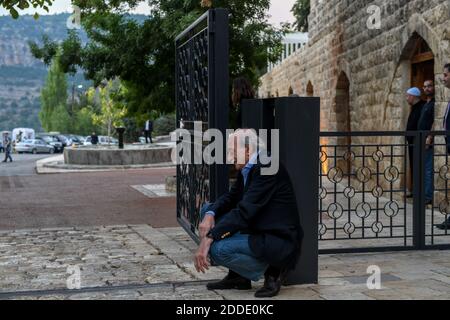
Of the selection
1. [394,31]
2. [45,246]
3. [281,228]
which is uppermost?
[394,31]

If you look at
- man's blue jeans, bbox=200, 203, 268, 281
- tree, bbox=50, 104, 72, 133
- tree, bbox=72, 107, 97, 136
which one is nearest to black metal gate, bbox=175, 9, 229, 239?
man's blue jeans, bbox=200, 203, 268, 281

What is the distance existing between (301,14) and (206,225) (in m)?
38.5

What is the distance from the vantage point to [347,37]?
1542cm

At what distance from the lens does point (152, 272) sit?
6.30 m

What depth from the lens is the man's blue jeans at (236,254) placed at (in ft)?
17.0

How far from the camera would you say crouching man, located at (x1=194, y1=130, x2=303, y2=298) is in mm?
5094

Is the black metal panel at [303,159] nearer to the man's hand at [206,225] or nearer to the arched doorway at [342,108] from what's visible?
the man's hand at [206,225]

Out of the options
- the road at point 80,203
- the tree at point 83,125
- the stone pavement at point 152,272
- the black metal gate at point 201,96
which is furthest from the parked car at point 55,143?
the black metal gate at point 201,96

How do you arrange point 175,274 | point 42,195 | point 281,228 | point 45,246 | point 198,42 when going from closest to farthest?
point 281,228, point 175,274, point 198,42, point 45,246, point 42,195

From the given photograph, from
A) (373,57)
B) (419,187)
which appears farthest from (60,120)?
(419,187)
